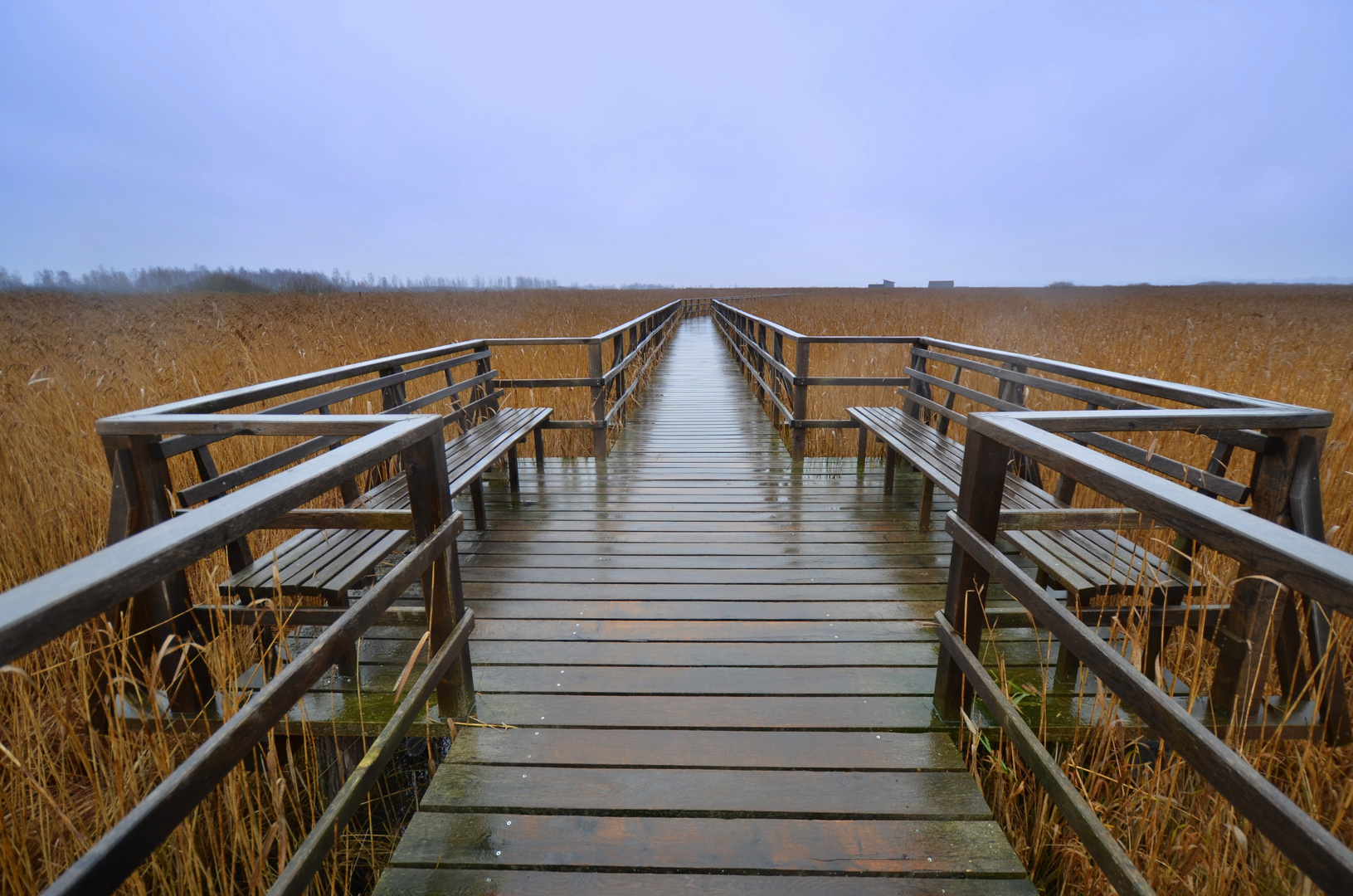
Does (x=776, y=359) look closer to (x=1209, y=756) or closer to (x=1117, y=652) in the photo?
(x=1117, y=652)

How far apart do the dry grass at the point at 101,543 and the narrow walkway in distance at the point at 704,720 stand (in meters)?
0.38

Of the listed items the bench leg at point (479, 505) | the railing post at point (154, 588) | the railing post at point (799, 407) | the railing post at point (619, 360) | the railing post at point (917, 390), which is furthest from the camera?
the railing post at point (619, 360)

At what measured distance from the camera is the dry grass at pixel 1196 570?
4.66 feet

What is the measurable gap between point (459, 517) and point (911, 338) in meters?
3.58

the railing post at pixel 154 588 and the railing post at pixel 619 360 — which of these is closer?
the railing post at pixel 154 588

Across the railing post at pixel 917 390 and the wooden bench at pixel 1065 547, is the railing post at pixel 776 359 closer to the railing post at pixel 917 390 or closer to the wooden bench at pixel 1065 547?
the railing post at pixel 917 390

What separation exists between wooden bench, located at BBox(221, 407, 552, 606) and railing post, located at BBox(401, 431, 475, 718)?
13.4 inches

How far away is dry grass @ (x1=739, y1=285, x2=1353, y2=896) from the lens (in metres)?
1.42

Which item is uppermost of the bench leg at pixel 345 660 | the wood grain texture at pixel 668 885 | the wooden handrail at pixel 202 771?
the wooden handrail at pixel 202 771

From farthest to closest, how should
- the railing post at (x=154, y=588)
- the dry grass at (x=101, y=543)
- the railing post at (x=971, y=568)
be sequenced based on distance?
the railing post at (x=154, y=588) → the railing post at (x=971, y=568) → the dry grass at (x=101, y=543)

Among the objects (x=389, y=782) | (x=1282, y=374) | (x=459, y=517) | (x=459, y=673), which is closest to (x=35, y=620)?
(x=459, y=517)

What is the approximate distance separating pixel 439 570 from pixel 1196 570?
2458 millimetres

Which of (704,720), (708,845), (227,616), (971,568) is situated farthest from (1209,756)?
(227,616)

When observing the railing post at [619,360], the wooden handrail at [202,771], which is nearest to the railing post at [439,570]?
the wooden handrail at [202,771]
